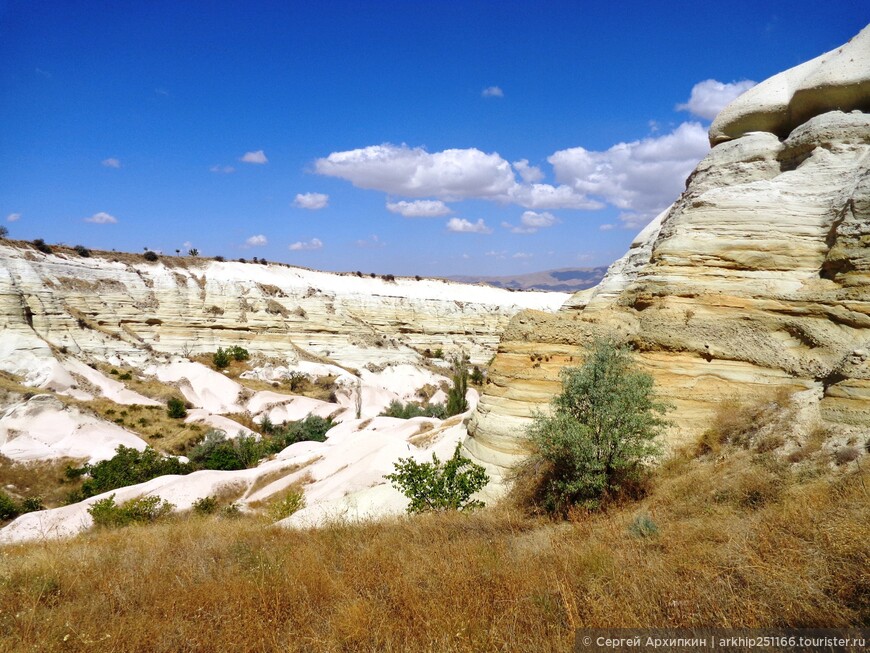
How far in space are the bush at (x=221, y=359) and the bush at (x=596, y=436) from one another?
108 ft

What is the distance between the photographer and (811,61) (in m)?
10.7

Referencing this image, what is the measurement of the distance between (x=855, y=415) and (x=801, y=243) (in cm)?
375

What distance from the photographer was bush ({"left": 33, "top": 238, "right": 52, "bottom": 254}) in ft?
122

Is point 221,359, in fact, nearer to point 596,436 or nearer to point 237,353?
point 237,353

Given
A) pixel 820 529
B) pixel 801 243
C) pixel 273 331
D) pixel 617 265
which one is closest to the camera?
pixel 820 529

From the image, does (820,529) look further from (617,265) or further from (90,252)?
(90,252)

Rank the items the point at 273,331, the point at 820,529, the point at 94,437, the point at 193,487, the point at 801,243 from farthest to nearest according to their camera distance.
Answer: 1. the point at 273,331
2. the point at 94,437
3. the point at 193,487
4. the point at 801,243
5. the point at 820,529

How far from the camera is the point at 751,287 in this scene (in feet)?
26.6

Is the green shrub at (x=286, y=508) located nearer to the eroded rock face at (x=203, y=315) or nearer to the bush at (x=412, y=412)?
the bush at (x=412, y=412)

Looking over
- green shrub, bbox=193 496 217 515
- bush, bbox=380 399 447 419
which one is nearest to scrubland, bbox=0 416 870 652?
green shrub, bbox=193 496 217 515

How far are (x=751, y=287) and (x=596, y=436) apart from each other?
4096 mm

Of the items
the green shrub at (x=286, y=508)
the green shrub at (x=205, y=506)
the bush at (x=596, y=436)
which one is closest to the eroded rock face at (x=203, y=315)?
the green shrub at (x=205, y=506)

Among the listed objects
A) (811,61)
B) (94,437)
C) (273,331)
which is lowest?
(94,437)

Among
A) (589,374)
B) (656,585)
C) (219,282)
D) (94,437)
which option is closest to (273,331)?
(219,282)
